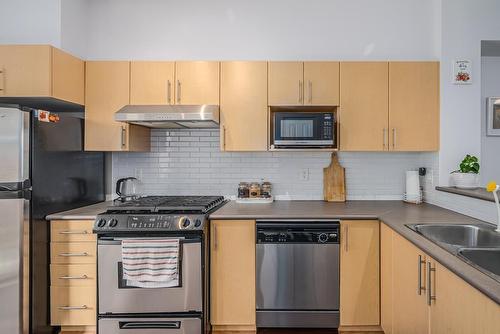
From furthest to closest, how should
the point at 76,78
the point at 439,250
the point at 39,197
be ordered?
the point at 76,78, the point at 39,197, the point at 439,250

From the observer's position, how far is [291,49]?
10.2ft

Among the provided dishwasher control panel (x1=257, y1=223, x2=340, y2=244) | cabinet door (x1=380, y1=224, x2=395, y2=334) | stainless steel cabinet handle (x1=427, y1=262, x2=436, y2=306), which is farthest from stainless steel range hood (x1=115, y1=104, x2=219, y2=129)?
stainless steel cabinet handle (x1=427, y1=262, x2=436, y2=306)

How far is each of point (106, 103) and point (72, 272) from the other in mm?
1362

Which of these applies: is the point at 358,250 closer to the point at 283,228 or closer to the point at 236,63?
the point at 283,228

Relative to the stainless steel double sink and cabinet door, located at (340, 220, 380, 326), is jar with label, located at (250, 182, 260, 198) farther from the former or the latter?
the stainless steel double sink

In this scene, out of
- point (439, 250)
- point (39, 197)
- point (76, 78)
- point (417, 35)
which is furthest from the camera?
point (417, 35)

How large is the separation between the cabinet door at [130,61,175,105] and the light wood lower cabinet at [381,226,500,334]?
79.3 inches

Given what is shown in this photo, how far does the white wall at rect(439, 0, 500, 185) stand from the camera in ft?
8.98

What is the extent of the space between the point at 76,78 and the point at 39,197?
3.33ft

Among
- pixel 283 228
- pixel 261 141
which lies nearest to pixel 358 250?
pixel 283 228

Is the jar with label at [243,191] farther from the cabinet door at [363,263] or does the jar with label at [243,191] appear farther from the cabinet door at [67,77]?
the cabinet door at [67,77]

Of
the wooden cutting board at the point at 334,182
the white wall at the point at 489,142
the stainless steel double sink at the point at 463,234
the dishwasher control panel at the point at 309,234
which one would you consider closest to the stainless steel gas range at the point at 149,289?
the dishwasher control panel at the point at 309,234

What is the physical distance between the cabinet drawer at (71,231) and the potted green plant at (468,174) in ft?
9.11

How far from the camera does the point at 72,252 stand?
2.48 metres
